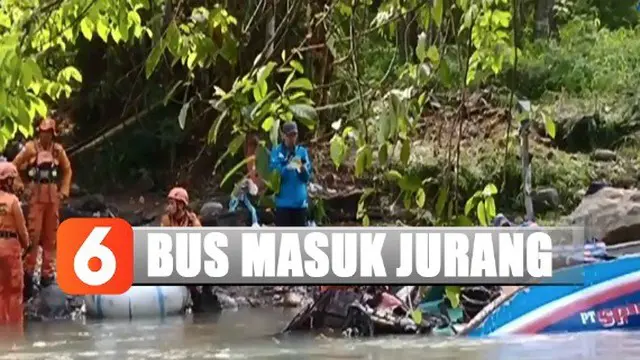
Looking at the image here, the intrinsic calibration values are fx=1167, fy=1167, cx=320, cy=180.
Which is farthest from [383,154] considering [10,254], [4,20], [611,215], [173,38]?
[611,215]

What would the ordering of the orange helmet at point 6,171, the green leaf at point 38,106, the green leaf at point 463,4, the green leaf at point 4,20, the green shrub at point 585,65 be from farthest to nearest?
1. the green shrub at point 585,65
2. the orange helmet at point 6,171
3. the green leaf at point 4,20
4. the green leaf at point 38,106
5. the green leaf at point 463,4

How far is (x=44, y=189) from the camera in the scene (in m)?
8.51

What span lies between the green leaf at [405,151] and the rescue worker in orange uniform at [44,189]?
703 cm

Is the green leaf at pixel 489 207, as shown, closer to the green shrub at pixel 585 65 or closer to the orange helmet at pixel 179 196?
the orange helmet at pixel 179 196

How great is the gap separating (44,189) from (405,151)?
24.2 ft

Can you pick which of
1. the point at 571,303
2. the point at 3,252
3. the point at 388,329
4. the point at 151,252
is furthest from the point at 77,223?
the point at 571,303

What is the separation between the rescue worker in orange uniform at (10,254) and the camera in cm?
765

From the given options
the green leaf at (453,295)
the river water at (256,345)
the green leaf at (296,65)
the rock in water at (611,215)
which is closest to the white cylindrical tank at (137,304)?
the river water at (256,345)

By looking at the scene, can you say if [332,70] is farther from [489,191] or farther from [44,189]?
[44,189]

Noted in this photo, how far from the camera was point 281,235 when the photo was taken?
572 centimetres

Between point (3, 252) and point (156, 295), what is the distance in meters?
1.05

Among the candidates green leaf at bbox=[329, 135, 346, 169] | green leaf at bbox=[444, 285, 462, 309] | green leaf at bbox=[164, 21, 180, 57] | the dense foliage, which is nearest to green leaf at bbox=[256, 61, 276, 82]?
the dense foliage

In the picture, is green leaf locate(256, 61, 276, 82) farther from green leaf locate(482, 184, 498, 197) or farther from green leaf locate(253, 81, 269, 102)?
green leaf locate(482, 184, 498, 197)

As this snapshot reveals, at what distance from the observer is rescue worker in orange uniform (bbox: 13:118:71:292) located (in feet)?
27.1
